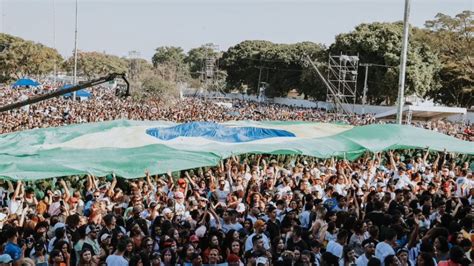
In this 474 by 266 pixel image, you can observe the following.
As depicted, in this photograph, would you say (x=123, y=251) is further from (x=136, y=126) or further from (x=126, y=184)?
(x=136, y=126)

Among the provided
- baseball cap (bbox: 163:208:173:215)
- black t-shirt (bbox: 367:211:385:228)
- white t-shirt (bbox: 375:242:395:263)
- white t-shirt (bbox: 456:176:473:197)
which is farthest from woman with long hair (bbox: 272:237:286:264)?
white t-shirt (bbox: 456:176:473:197)

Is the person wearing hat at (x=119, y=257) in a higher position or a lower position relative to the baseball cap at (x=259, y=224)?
lower

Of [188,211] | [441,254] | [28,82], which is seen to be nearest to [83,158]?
[188,211]

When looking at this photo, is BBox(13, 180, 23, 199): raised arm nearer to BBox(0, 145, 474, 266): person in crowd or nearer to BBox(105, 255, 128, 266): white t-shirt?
BBox(0, 145, 474, 266): person in crowd

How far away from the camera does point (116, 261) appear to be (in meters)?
6.65

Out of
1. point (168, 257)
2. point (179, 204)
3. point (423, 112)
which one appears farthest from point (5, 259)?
point (423, 112)

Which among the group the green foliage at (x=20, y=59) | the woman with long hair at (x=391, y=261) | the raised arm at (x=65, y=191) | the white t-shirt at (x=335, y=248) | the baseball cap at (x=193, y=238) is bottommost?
the raised arm at (x=65, y=191)

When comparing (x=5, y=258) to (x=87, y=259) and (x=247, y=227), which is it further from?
(x=247, y=227)

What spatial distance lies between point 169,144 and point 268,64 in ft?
179

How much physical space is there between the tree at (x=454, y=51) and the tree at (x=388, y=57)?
5.89ft

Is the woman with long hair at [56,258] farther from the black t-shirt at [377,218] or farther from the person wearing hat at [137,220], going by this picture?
the black t-shirt at [377,218]

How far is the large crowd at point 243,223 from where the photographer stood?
6.88m

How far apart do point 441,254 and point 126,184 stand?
25.7ft

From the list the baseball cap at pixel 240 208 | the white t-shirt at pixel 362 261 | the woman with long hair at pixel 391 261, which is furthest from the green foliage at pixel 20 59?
the woman with long hair at pixel 391 261
